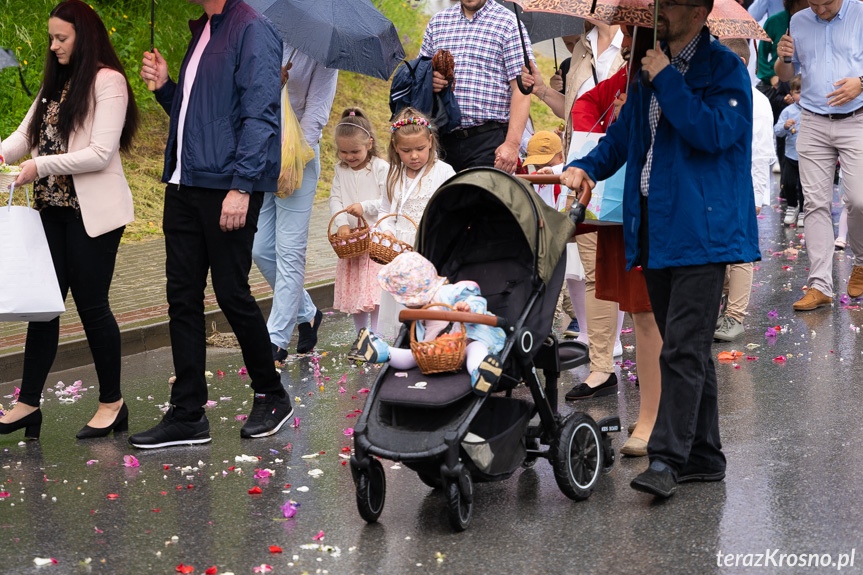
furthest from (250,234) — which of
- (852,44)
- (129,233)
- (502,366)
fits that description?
(129,233)

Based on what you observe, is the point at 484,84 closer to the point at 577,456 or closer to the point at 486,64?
the point at 486,64

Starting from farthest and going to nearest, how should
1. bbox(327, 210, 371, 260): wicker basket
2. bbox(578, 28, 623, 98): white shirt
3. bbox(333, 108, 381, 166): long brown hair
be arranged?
1. bbox(333, 108, 381, 166): long brown hair
2. bbox(327, 210, 371, 260): wicker basket
3. bbox(578, 28, 623, 98): white shirt

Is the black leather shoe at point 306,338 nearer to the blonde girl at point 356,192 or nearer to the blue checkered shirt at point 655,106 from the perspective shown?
the blonde girl at point 356,192

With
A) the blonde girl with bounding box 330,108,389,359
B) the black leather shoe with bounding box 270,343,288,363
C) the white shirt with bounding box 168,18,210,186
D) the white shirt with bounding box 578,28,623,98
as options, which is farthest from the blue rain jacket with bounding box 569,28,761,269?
the black leather shoe with bounding box 270,343,288,363

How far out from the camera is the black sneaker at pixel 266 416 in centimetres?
614

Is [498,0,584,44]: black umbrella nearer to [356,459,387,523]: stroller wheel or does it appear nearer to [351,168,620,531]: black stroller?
[351,168,620,531]: black stroller

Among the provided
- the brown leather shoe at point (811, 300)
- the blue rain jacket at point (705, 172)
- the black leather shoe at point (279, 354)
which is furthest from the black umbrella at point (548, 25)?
the blue rain jacket at point (705, 172)

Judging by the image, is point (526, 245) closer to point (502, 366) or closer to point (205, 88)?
point (502, 366)

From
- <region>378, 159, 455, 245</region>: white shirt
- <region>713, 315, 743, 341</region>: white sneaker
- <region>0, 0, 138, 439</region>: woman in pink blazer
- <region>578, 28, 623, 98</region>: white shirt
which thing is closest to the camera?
<region>0, 0, 138, 439</region>: woman in pink blazer

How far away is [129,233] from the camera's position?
13.0 metres

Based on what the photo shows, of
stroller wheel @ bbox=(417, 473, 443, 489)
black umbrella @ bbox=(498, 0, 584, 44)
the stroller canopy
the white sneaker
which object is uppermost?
black umbrella @ bbox=(498, 0, 584, 44)

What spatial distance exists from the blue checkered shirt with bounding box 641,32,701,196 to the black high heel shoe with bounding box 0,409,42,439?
3484 millimetres

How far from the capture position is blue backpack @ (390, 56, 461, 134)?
783 centimetres

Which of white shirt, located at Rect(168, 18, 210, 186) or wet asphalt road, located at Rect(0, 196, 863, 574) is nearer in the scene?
wet asphalt road, located at Rect(0, 196, 863, 574)
